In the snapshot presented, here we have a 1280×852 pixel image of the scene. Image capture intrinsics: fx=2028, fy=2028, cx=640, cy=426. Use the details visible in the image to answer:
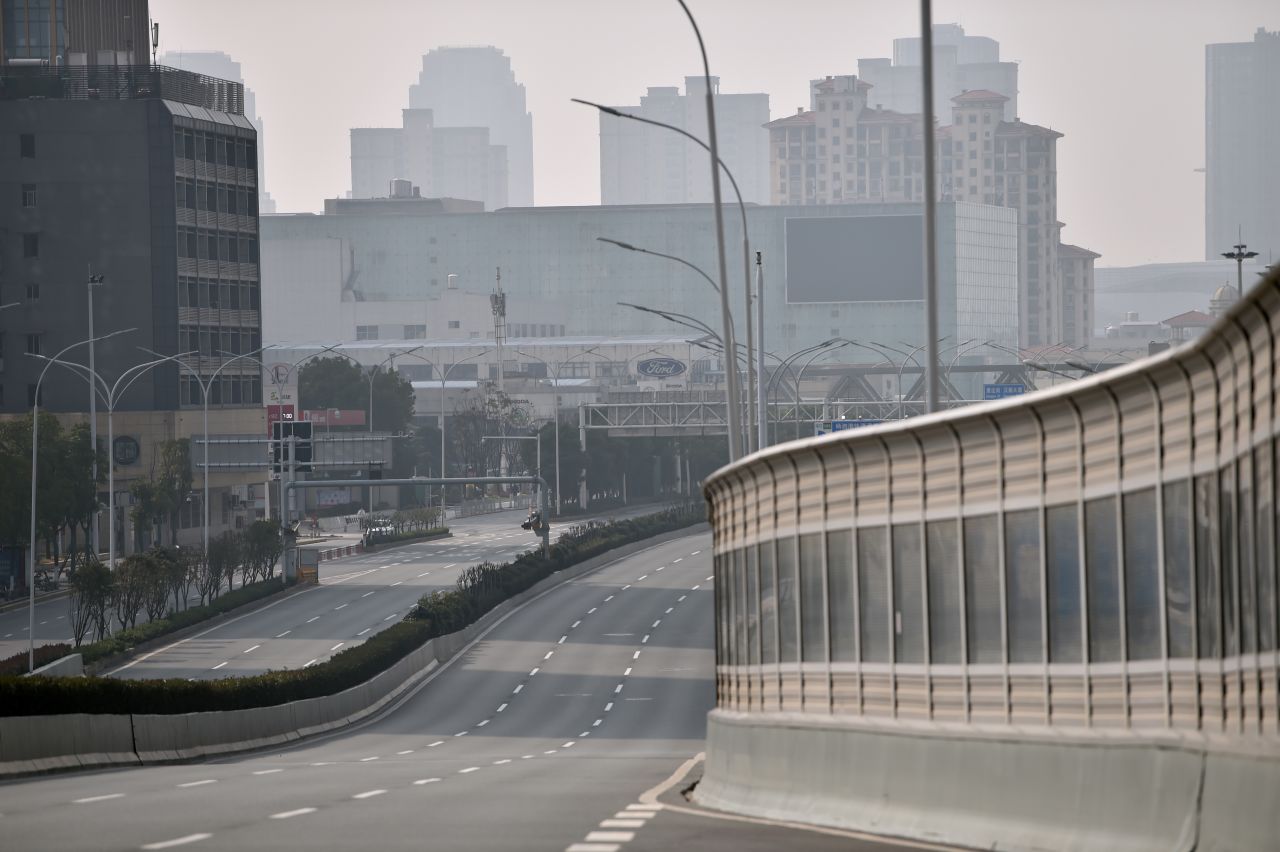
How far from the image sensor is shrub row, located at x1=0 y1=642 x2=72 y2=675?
63272 millimetres

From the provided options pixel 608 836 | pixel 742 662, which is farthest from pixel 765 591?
pixel 608 836

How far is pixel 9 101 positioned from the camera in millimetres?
131000

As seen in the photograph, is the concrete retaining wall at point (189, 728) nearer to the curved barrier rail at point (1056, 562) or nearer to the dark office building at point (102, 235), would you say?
the curved barrier rail at point (1056, 562)

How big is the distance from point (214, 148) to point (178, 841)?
122959mm

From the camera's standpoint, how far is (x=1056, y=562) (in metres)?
15.8

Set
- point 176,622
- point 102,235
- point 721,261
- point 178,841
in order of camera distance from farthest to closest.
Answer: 1. point 102,235
2. point 176,622
3. point 721,261
4. point 178,841

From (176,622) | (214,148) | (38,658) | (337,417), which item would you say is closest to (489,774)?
(38,658)

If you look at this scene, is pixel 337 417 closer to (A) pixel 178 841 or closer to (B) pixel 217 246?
(B) pixel 217 246

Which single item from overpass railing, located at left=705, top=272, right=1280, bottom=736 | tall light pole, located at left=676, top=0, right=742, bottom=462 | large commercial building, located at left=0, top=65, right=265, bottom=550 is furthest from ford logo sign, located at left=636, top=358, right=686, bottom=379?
overpass railing, located at left=705, top=272, right=1280, bottom=736

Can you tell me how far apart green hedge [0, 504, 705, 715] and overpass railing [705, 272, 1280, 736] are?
17.0 meters

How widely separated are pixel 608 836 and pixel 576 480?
5609 inches

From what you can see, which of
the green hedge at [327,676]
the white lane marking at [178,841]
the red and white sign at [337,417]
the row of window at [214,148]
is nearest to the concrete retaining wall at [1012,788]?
the white lane marking at [178,841]

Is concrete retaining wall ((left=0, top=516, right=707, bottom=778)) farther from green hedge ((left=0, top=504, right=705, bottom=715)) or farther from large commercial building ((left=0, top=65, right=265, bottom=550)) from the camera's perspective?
large commercial building ((left=0, top=65, right=265, bottom=550))

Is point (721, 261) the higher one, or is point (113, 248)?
point (113, 248)
